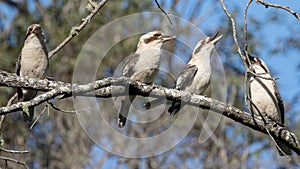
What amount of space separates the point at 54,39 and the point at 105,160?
3333 mm

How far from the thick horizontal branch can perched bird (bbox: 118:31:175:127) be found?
48.8 inches

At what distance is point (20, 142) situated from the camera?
50.3 feet

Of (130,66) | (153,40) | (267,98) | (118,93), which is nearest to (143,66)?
(130,66)

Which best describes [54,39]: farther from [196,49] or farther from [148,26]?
[196,49]

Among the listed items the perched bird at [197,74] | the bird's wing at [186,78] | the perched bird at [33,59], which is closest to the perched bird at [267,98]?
the perched bird at [197,74]

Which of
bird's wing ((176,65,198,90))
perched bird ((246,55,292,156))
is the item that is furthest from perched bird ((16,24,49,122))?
perched bird ((246,55,292,156))

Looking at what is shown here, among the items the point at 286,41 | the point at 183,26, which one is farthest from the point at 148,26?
the point at 286,41

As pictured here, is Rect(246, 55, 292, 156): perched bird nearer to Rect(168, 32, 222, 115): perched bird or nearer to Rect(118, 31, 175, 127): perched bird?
Rect(168, 32, 222, 115): perched bird

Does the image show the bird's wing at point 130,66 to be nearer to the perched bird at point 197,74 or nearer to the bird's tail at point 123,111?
the bird's tail at point 123,111

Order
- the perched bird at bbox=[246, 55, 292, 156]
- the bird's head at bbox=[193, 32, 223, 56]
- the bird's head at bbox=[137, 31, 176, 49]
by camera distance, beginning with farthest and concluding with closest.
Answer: the bird's head at bbox=[193, 32, 223, 56] < the bird's head at bbox=[137, 31, 176, 49] < the perched bird at bbox=[246, 55, 292, 156]

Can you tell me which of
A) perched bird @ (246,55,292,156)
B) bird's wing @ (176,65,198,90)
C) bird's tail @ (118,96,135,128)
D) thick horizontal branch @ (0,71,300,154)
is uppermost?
bird's wing @ (176,65,198,90)

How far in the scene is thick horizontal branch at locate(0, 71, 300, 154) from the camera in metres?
5.51

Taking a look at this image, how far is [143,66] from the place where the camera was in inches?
297

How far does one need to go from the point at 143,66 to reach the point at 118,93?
65.5 inches
